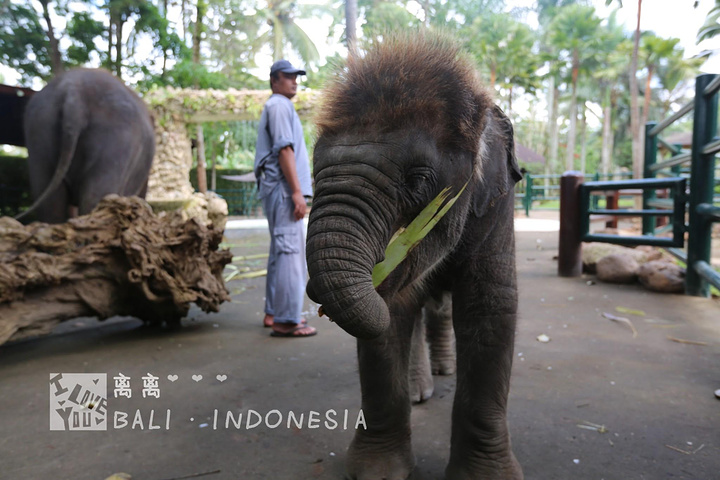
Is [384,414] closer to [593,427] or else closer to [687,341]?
[593,427]

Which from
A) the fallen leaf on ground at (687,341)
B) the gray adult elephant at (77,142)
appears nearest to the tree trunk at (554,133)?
the fallen leaf on ground at (687,341)

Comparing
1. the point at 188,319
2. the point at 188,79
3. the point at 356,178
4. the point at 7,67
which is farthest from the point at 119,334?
the point at 188,79

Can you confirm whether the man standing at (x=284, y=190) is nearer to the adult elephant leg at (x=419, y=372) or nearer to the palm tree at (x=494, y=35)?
the adult elephant leg at (x=419, y=372)

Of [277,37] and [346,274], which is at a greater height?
[277,37]

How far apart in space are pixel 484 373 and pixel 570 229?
4.90 metres

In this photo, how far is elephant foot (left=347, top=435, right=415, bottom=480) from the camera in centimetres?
218

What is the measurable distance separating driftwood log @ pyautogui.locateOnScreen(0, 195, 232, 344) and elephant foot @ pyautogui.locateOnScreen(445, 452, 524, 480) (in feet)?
9.29

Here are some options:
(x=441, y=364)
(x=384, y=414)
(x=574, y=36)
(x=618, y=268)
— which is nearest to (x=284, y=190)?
(x=441, y=364)

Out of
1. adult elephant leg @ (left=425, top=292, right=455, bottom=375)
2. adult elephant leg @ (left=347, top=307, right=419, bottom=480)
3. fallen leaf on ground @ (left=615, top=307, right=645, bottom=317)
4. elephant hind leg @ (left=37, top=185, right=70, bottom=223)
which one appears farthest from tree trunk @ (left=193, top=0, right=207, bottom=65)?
adult elephant leg @ (left=347, top=307, right=419, bottom=480)

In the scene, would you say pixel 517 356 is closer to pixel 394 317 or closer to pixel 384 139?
pixel 394 317

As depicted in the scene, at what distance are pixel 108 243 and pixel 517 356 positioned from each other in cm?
321

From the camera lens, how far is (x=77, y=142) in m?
5.07

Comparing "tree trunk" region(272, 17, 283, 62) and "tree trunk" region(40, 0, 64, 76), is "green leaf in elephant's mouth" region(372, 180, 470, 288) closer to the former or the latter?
"tree trunk" region(40, 0, 64, 76)

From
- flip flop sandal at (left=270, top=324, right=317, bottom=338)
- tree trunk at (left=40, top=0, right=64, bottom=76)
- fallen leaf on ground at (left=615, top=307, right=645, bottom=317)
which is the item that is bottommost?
flip flop sandal at (left=270, top=324, right=317, bottom=338)
